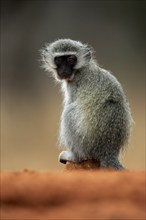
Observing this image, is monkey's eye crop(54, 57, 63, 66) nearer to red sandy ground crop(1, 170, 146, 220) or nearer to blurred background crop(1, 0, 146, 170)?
red sandy ground crop(1, 170, 146, 220)

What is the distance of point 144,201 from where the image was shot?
5914 mm

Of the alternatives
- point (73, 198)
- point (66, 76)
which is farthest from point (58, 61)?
point (73, 198)

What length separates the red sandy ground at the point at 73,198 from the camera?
18.7ft

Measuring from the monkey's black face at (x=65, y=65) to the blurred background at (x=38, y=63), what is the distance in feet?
19.2

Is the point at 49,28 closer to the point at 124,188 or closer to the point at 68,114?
the point at 68,114

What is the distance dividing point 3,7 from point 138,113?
13.8 feet

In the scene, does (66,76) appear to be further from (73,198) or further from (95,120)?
(73,198)

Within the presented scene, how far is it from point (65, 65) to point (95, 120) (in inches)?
36.5

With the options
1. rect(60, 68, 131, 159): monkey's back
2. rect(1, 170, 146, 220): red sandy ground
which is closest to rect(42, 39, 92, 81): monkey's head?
rect(60, 68, 131, 159): monkey's back

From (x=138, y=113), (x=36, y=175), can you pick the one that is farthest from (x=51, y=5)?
(x=36, y=175)

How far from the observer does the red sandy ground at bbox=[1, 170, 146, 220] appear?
5.70 meters

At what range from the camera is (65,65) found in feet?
33.3

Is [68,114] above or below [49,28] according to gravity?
below

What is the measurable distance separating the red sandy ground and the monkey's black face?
3.64 meters
